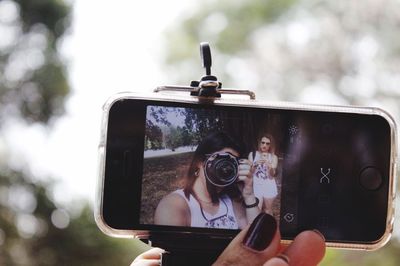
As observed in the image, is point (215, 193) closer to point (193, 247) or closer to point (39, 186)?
point (193, 247)

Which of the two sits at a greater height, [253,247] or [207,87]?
[207,87]

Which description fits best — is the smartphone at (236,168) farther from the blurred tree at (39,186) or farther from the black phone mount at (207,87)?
the blurred tree at (39,186)

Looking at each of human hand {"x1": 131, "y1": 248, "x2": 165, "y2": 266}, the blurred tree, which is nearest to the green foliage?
the blurred tree

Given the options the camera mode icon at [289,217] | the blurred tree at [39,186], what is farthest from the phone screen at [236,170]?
the blurred tree at [39,186]

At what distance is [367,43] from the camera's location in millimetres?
1999

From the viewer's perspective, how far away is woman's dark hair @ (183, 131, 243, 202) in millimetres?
518

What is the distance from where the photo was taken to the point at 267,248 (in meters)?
0.46

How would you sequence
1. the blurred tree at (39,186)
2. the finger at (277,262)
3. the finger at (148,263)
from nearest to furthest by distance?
the finger at (277,262)
the finger at (148,263)
the blurred tree at (39,186)

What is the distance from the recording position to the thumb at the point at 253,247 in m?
0.46

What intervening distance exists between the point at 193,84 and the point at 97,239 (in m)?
1.46

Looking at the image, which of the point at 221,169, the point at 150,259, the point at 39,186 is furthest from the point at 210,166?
the point at 39,186

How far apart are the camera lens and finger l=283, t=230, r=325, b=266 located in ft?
0.25

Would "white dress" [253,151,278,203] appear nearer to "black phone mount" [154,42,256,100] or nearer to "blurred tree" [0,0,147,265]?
"black phone mount" [154,42,256,100]

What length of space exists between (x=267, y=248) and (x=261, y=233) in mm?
12
